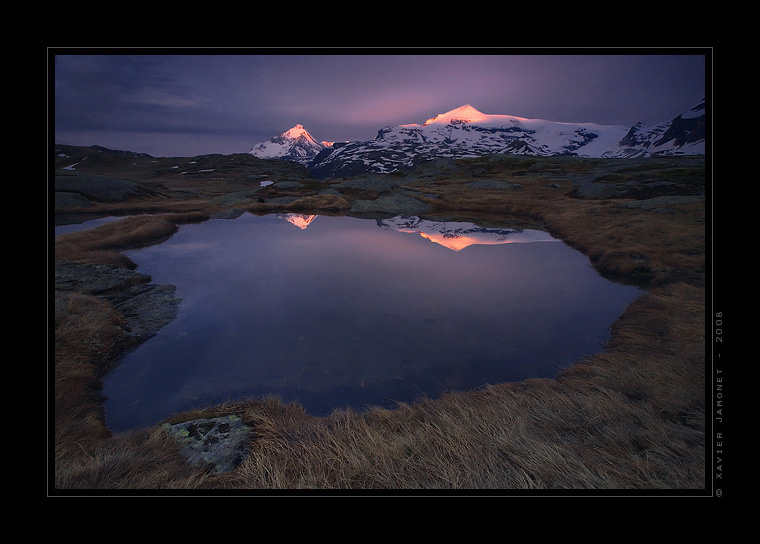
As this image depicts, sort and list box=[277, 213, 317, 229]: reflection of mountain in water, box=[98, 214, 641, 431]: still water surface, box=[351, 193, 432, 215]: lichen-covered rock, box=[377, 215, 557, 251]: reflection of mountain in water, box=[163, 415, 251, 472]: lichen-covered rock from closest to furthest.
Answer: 1. box=[163, 415, 251, 472]: lichen-covered rock
2. box=[98, 214, 641, 431]: still water surface
3. box=[377, 215, 557, 251]: reflection of mountain in water
4. box=[277, 213, 317, 229]: reflection of mountain in water
5. box=[351, 193, 432, 215]: lichen-covered rock

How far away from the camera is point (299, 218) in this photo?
27.3 meters

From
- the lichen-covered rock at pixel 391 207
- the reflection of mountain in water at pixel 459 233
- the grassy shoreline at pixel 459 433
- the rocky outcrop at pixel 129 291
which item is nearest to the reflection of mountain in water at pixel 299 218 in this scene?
the lichen-covered rock at pixel 391 207

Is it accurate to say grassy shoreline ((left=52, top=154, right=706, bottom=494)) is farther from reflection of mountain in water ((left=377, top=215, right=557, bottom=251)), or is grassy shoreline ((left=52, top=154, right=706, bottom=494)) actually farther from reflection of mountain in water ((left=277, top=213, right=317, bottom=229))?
reflection of mountain in water ((left=277, top=213, right=317, bottom=229))

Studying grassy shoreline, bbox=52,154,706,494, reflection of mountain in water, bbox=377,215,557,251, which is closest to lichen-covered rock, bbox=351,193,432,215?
reflection of mountain in water, bbox=377,215,557,251

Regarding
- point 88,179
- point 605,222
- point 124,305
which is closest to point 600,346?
point 124,305

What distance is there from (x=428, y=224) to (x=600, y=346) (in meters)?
18.7

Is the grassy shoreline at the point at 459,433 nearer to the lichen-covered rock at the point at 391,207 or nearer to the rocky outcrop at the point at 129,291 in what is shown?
the rocky outcrop at the point at 129,291

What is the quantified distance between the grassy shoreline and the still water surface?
30.6 inches

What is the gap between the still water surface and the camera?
621cm

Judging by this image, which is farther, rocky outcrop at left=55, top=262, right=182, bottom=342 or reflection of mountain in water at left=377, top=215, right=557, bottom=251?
reflection of mountain in water at left=377, top=215, right=557, bottom=251

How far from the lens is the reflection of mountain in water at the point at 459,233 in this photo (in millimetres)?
19109

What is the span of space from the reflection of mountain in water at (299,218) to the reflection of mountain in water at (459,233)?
590 cm

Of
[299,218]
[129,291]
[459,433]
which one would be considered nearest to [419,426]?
[459,433]
